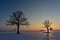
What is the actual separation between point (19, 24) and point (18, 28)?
2.72ft

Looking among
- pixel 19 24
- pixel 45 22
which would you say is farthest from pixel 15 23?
pixel 45 22

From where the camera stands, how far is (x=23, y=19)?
28.7 meters

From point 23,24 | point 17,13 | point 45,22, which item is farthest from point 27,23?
point 45,22

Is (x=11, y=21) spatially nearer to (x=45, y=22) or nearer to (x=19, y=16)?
(x=19, y=16)

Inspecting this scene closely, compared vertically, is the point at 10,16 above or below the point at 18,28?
above

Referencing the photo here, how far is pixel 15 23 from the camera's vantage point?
28.9m

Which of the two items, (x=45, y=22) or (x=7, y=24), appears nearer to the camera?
(x=7, y=24)

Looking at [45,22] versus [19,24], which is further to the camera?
[45,22]

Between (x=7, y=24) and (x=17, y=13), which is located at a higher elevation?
(x=17, y=13)

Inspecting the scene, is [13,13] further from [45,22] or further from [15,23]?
[45,22]

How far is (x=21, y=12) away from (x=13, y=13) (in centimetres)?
158

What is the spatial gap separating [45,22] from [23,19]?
23.1 metres

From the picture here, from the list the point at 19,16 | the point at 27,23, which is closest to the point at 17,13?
the point at 19,16

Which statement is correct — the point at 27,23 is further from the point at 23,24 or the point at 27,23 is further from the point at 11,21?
the point at 11,21
